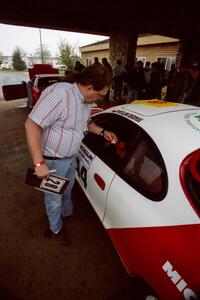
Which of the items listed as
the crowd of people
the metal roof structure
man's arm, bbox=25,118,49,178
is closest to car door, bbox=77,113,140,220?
man's arm, bbox=25,118,49,178

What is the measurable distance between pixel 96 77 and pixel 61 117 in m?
0.39

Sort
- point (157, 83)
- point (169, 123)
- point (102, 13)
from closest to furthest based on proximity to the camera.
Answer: point (169, 123) → point (157, 83) → point (102, 13)

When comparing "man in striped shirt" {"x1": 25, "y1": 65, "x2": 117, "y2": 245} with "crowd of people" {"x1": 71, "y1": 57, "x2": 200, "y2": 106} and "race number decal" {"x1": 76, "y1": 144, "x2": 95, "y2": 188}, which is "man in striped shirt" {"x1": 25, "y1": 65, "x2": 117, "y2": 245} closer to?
"race number decal" {"x1": 76, "y1": 144, "x2": 95, "y2": 188}

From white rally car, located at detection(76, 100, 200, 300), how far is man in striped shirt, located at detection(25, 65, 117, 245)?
40 centimetres

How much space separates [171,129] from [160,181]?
40cm

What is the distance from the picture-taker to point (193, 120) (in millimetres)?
1622

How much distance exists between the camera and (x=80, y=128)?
5.74 ft

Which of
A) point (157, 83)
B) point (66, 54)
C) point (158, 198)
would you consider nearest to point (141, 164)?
point (158, 198)

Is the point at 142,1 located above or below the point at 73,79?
above

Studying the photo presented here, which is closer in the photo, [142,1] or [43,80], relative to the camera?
[142,1]

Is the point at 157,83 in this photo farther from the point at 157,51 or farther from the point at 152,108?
the point at 157,51

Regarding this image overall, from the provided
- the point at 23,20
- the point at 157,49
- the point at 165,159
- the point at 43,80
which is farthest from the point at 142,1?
the point at 157,49

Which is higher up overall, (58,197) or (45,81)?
(45,81)

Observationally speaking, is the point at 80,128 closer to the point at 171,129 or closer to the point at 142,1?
the point at 171,129
